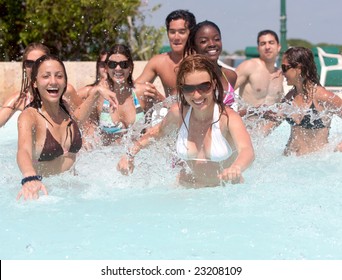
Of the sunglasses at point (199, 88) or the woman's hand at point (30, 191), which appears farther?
the sunglasses at point (199, 88)

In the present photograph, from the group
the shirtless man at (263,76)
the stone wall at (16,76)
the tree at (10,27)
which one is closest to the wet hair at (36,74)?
the shirtless man at (263,76)

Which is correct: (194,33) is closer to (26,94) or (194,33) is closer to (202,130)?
(202,130)

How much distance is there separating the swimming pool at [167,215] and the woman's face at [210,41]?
0.91m

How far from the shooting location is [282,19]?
15.0 m

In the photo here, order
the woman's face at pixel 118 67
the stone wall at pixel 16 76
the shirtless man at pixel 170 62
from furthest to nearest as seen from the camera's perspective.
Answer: the stone wall at pixel 16 76 → the shirtless man at pixel 170 62 → the woman's face at pixel 118 67

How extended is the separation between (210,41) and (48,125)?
4.95 feet

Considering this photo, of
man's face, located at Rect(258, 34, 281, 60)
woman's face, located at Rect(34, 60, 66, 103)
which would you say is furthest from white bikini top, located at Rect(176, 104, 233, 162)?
man's face, located at Rect(258, 34, 281, 60)

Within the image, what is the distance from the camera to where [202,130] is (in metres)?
4.88

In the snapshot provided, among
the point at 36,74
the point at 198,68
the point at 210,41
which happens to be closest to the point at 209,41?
the point at 210,41

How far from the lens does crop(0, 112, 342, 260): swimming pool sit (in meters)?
3.89

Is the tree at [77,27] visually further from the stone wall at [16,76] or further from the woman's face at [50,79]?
the woman's face at [50,79]

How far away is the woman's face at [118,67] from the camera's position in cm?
630
